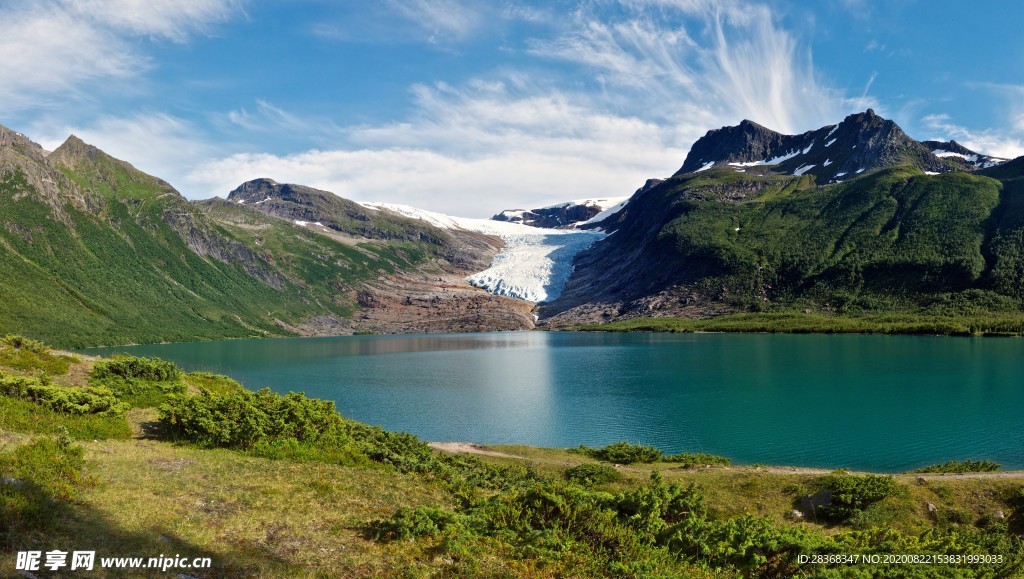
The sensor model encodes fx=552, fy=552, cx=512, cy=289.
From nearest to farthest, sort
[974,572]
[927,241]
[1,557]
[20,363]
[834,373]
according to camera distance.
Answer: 1. [1,557]
2. [974,572]
3. [20,363]
4. [834,373]
5. [927,241]

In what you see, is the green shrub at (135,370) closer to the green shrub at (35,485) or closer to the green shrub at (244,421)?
the green shrub at (244,421)

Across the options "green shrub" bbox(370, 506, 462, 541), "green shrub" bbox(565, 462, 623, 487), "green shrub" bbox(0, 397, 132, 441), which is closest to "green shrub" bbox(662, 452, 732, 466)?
"green shrub" bbox(565, 462, 623, 487)

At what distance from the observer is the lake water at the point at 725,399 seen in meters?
37.9

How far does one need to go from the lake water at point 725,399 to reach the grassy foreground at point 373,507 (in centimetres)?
1410

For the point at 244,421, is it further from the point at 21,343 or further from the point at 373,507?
the point at 21,343

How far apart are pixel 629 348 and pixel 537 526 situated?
109595 mm

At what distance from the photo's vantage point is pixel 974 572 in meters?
11.2

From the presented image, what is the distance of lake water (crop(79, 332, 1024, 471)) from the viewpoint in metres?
37.9

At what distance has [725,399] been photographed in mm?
54562

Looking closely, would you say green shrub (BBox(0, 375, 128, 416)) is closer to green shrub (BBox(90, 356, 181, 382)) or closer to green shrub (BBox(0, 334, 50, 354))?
green shrub (BBox(90, 356, 181, 382))

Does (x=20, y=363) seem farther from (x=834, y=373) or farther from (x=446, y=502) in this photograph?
(x=834, y=373)

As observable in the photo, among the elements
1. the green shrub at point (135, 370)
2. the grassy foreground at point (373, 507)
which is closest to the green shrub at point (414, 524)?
the grassy foreground at point (373, 507)

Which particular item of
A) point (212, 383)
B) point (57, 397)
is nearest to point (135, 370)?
point (212, 383)

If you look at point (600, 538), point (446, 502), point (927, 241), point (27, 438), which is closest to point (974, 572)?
point (600, 538)
